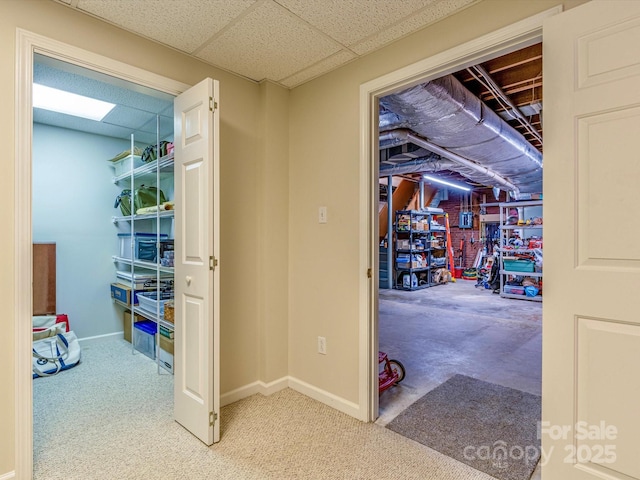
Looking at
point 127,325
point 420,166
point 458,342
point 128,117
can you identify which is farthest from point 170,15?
point 420,166

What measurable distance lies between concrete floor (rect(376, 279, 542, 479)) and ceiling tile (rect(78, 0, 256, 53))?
2578mm

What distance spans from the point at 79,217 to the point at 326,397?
3.40 meters

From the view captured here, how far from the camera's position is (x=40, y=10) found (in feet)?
5.59

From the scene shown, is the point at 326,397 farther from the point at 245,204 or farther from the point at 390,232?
the point at 390,232

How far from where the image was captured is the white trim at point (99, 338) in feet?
12.5

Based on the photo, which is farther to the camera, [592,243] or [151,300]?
[151,300]

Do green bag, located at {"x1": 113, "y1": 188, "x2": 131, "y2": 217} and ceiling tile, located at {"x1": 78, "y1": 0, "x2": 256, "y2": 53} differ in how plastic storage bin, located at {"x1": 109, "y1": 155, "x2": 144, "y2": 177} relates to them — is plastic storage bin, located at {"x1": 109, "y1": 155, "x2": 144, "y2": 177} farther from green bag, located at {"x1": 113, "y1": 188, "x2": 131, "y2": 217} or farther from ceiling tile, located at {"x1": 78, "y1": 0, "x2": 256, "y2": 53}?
ceiling tile, located at {"x1": 78, "y1": 0, "x2": 256, "y2": 53}

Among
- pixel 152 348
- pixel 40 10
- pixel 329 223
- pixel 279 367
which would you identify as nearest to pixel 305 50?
pixel 329 223

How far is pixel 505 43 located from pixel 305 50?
1142 millimetres

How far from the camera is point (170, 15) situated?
5.99 feet

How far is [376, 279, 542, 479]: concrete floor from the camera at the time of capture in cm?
295

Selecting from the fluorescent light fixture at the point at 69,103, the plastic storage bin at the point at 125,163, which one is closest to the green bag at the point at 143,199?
the plastic storage bin at the point at 125,163

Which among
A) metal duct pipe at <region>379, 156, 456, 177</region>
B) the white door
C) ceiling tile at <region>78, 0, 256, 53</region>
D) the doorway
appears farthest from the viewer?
metal duct pipe at <region>379, 156, 456, 177</region>

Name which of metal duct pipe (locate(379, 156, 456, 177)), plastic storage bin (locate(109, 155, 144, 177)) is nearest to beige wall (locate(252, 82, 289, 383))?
plastic storage bin (locate(109, 155, 144, 177))
